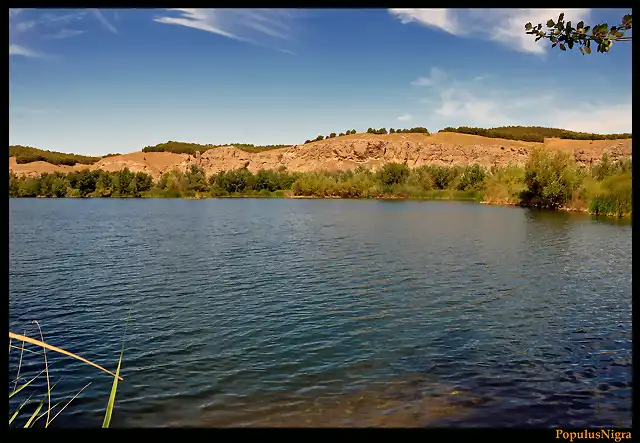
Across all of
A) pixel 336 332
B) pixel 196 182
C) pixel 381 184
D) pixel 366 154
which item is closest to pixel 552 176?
pixel 381 184

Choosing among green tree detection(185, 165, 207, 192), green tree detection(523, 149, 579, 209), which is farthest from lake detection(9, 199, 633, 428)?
green tree detection(185, 165, 207, 192)

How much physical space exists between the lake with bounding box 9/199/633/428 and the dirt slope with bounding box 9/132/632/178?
382ft

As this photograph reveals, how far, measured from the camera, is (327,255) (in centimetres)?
2297

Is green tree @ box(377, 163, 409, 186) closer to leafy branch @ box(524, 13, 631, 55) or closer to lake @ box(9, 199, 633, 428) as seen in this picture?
lake @ box(9, 199, 633, 428)

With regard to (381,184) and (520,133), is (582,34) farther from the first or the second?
(520,133)

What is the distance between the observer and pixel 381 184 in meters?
87.1

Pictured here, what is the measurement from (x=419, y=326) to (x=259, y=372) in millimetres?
4346

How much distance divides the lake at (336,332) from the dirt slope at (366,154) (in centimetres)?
11638

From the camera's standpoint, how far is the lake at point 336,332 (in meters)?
7.87

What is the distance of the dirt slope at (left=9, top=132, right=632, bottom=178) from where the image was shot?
137 metres
